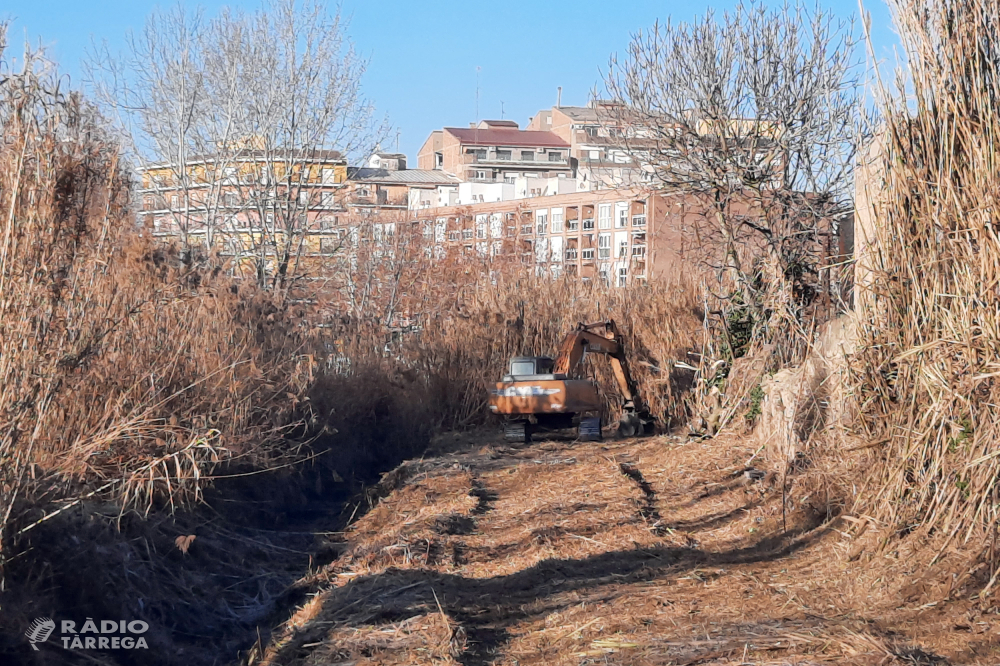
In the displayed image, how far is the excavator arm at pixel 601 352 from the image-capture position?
1416 cm

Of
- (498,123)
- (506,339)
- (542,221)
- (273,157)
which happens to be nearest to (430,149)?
(498,123)

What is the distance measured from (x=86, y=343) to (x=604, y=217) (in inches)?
1811

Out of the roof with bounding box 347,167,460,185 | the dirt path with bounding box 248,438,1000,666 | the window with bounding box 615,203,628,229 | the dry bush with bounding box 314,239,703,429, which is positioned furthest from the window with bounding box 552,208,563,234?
the dirt path with bounding box 248,438,1000,666

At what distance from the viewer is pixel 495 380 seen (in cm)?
1722

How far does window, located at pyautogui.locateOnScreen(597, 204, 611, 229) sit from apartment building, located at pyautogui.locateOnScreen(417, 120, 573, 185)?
27.2 metres

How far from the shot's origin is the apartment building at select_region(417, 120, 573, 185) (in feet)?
266

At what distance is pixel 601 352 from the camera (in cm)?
1508

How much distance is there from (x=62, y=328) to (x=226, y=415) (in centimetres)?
432

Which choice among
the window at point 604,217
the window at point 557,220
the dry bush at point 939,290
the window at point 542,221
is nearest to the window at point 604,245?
the window at point 604,217

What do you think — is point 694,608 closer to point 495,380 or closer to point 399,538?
point 399,538

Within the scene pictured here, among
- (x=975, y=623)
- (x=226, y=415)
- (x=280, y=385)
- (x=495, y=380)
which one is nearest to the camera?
(x=975, y=623)

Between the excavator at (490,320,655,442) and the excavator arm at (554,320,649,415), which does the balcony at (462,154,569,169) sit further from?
the excavator at (490,320,655,442)

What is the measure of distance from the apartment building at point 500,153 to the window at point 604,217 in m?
27.2

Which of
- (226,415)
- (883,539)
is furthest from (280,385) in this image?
(883,539)
